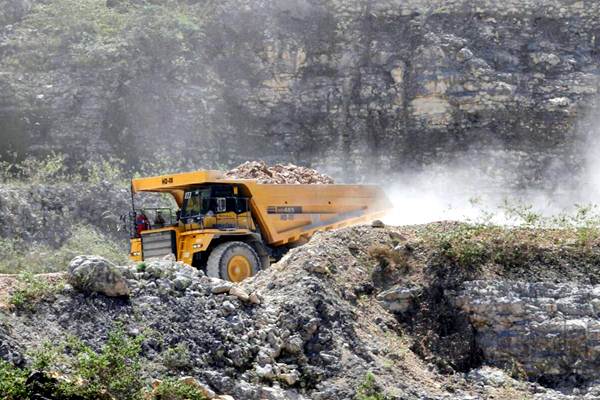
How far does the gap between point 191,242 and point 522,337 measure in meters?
5.71

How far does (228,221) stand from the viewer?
18.0 meters

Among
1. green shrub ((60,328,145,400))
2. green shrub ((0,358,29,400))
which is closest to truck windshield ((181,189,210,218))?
green shrub ((60,328,145,400))

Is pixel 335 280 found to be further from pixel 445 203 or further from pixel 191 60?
pixel 191 60

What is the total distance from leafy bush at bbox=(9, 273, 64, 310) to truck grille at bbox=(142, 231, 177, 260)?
4.86m

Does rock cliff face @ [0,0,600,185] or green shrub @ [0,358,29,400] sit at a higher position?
rock cliff face @ [0,0,600,185]

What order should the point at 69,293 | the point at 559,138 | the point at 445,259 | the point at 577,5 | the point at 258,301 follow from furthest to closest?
1. the point at 577,5
2. the point at 559,138
3. the point at 445,259
4. the point at 258,301
5. the point at 69,293

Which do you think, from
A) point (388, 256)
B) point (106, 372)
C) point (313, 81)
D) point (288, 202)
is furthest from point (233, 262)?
point (313, 81)

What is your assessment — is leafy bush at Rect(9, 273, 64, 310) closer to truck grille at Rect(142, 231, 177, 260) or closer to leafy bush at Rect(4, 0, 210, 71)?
truck grille at Rect(142, 231, 177, 260)

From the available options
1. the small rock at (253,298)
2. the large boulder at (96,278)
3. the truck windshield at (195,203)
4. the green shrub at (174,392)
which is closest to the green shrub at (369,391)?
the small rock at (253,298)

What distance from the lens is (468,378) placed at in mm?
14258

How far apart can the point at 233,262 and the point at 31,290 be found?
5.46 metres

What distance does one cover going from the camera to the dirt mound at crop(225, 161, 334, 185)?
19.7m

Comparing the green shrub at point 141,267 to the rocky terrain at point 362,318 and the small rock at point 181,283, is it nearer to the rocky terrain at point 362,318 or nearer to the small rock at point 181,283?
the rocky terrain at point 362,318

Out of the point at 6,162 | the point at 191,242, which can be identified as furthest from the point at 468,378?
the point at 6,162
